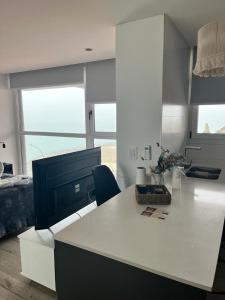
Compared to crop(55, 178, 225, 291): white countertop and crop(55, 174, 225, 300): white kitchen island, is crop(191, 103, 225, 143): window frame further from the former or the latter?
crop(55, 174, 225, 300): white kitchen island

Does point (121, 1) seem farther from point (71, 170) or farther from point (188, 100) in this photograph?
point (188, 100)

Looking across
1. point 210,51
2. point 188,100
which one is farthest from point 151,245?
point 188,100

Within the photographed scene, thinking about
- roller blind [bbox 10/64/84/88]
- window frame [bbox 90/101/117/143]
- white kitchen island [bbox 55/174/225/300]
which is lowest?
white kitchen island [bbox 55/174/225/300]

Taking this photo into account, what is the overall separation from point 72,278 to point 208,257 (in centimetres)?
74

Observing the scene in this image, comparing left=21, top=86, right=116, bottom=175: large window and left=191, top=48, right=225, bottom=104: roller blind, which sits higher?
left=191, top=48, right=225, bottom=104: roller blind

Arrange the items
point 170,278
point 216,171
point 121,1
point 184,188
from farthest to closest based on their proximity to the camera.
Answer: point 216,171
point 184,188
point 121,1
point 170,278

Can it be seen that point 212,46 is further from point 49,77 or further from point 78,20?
point 49,77

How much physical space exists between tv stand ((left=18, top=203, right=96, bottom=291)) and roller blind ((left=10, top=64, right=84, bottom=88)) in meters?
3.19

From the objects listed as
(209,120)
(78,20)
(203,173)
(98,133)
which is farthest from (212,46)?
(98,133)

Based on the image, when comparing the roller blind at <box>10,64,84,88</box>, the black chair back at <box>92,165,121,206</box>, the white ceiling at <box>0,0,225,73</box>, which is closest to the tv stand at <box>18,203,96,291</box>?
the black chair back at <box>92,165,121,206</box>

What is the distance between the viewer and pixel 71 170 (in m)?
1.76

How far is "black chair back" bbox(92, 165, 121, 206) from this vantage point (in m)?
2.08

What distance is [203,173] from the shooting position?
2.77m

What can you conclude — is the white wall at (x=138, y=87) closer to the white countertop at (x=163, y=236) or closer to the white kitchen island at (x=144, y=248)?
the white countertop at (x=163, y=236)
